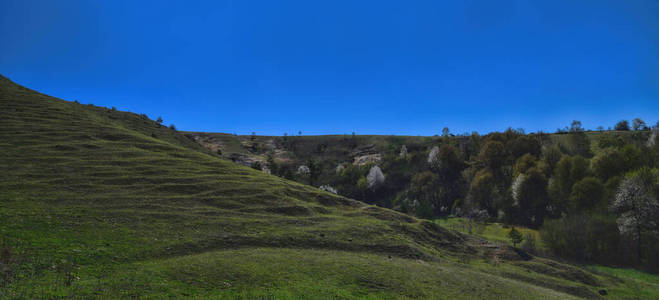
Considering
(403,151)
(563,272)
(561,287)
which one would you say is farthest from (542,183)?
(403,151)

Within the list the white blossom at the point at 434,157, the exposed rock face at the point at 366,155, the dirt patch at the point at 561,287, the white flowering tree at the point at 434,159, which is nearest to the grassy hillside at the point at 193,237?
the dirt patch at the point at 561,287

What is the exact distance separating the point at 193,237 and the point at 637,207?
77691mm

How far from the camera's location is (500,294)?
26516 mm

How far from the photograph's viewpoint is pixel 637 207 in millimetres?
58406

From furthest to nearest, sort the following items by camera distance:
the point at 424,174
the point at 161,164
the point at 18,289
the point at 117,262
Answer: the point at 424,174, the point at 161,164, the point at 117,262, the point at 18,289

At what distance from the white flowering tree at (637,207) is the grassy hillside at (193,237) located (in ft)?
68.2

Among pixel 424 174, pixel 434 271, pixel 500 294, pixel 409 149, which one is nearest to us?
pixel 500 294

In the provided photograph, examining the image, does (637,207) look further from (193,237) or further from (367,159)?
(367,159)

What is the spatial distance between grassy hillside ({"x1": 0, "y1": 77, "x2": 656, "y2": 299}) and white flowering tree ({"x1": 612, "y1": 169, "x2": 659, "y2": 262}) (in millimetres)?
20773

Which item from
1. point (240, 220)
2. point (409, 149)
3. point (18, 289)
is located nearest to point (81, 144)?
point (240, 220)

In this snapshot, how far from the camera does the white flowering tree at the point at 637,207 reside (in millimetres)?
56531

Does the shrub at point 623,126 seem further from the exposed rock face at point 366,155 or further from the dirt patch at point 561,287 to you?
the dirt patch at point 561,287

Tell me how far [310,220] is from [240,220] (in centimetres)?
899

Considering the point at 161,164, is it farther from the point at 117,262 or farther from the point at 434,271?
the point at 434,271
